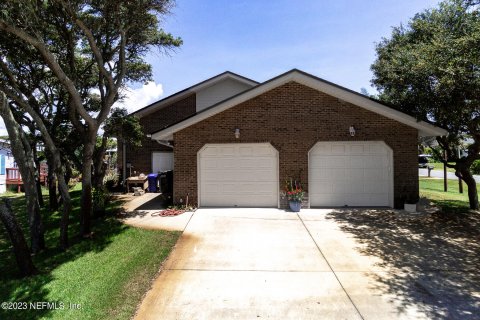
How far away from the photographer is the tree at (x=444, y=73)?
326 inches

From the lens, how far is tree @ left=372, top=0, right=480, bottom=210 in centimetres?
829

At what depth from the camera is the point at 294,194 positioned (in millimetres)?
10648

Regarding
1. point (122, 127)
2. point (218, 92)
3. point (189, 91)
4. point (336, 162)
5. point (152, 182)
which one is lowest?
point (152, 182)

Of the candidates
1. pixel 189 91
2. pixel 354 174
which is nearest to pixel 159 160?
pixel 189 91

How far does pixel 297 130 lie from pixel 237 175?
284 centimetres

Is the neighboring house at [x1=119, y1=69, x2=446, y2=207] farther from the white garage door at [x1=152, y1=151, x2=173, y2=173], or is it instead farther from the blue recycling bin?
the white garage door at [x1=152, y1=151, x2=173, y2=173]

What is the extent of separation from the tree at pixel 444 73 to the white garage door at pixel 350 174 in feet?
7.01

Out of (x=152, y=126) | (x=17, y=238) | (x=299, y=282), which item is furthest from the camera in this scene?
(x=152, y=126)

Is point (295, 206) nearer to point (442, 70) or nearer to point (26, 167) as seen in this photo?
point (442, 70)

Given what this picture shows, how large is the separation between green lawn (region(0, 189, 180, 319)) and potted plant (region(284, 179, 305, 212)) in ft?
15.2

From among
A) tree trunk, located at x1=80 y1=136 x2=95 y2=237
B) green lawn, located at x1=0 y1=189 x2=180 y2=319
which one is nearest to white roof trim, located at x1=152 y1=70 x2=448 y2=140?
tree trunk, located at x1=80 y1=136 x2=95 y2=237

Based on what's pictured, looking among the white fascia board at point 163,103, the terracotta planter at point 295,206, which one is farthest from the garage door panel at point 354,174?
the white fascia board at point 163,103

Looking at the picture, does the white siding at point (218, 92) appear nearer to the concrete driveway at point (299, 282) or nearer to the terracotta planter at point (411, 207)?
the terracotta planter at point (411, 207)

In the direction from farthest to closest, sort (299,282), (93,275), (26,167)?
(26,167), (93,275), (299,282)
